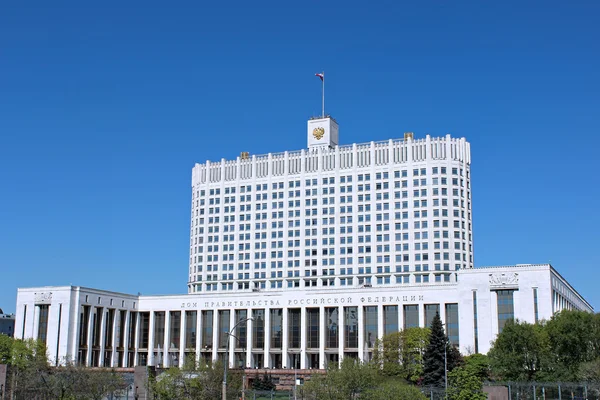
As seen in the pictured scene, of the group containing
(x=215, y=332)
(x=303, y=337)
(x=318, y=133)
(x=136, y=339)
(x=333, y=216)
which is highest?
(x=318, y=133)

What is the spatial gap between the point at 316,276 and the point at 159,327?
104ft

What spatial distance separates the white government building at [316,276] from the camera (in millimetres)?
121062

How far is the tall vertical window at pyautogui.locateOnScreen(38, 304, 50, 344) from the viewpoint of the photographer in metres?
128

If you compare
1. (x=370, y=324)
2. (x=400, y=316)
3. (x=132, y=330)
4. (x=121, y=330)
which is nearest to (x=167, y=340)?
(x=132, y=330)

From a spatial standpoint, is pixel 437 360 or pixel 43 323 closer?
pixel 437 360

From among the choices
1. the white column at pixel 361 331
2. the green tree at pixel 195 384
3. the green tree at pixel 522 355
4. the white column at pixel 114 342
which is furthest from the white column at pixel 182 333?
the green tree at pixel 522 355

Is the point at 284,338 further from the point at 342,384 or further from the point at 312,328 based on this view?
the point at 342,384


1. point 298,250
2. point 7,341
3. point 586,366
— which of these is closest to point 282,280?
point 298,250

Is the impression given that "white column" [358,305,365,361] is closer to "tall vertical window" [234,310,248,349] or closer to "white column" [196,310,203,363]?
"tall vertical window" [234,310,248,349]

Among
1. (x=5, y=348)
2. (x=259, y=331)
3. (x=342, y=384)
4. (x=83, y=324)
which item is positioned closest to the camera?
(x=342, y=384)

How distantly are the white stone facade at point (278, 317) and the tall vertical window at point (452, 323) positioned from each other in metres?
0.16

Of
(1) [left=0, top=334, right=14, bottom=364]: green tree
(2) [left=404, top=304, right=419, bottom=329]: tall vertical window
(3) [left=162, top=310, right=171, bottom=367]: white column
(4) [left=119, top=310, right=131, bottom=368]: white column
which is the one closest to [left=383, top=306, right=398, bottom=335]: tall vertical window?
(2) [left=404, top=304, right=419, bottom=329]: tall vertical window

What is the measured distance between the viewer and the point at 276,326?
13350 centimetres

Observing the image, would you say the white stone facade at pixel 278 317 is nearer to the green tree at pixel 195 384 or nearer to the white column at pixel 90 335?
the white column at pixel 90 335
